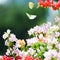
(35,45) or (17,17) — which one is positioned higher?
(17,17)

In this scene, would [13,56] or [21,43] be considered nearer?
[13,56]

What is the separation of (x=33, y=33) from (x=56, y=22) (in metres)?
0.16

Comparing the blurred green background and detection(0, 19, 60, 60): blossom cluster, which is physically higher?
the blurred green background

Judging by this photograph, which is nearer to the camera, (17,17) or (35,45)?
(35,45)

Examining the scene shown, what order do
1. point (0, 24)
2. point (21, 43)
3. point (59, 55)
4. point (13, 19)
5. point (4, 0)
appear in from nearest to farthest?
point (59, 55) < point (21, 43) < point (0, 24) < point (13, 19) < point (4, 0)

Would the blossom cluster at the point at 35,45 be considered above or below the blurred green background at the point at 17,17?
below

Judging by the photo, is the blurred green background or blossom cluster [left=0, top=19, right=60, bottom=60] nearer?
blossom cluster [left=0, top=19, right=60, bottom=60]

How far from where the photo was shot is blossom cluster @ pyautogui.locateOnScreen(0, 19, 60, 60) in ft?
6.59

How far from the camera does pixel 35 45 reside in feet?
7.20

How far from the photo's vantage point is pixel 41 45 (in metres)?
2.19

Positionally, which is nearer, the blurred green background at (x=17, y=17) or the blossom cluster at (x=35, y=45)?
the blossom cluster at (x=35, y=45)

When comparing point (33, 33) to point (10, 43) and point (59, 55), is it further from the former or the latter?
point (59, 55)

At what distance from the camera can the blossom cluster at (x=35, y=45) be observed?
2.01 meters

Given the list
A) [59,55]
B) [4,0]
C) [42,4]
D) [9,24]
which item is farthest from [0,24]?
[59,55]
